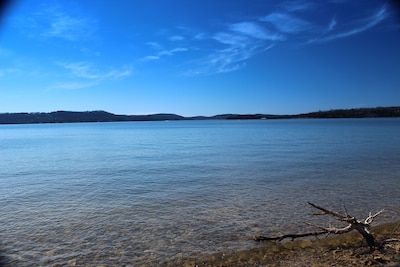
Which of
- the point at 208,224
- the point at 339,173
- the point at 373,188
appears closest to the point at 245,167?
the point at 339,173

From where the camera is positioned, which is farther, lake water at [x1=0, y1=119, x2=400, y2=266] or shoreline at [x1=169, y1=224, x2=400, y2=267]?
lake water at [x1=0, y1=119, x2=400, y2=266]

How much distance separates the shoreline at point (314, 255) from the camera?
6.94m

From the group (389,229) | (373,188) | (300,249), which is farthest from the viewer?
(373,188)

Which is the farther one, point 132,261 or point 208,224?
point 208,224

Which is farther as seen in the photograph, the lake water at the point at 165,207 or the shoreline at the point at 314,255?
the lake water at the point at 165,207

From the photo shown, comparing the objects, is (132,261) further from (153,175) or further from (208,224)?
(153,175)

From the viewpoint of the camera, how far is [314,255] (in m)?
7.44

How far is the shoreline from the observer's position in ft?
22.8

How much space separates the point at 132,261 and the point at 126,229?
2.25 metres

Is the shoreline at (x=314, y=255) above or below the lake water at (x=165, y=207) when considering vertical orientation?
above

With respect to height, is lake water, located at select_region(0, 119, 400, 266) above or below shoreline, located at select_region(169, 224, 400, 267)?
below

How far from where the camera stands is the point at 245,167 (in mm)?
22188

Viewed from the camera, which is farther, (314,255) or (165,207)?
(165,207)

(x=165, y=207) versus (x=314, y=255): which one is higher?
(x=314, y=255)
